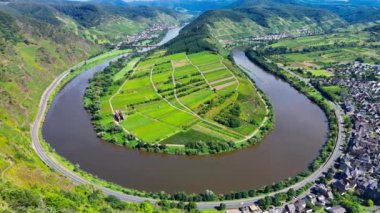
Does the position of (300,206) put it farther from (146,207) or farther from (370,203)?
(146,207)

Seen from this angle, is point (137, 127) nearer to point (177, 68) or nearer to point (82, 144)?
point (82, 144)

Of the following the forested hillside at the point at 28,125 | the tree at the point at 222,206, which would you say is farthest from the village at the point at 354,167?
the forested hillside at the point at 28,125

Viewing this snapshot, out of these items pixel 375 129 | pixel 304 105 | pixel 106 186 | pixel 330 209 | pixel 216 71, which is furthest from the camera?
pixel 216 71

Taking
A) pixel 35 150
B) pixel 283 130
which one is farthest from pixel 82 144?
pixel 283 130

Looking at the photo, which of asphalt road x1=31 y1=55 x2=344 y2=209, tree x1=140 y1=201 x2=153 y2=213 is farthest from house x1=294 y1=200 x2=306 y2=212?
tree x1=140 y1=201 x2=153 y2=213

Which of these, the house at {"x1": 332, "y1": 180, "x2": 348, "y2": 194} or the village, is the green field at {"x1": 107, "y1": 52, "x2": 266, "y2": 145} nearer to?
the village

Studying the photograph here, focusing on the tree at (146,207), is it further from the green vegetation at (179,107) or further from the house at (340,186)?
the house at (340,186)

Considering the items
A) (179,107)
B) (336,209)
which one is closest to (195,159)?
(179,107)
